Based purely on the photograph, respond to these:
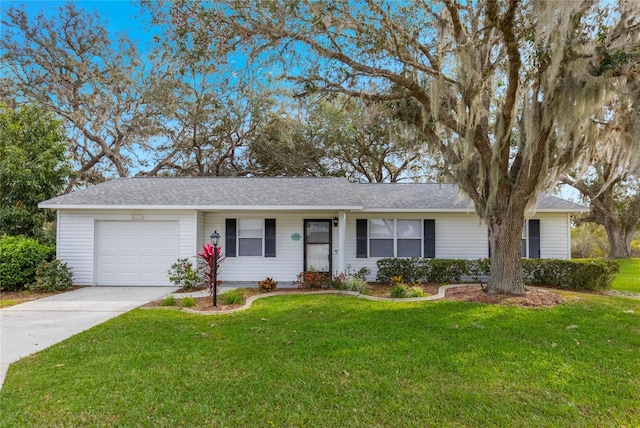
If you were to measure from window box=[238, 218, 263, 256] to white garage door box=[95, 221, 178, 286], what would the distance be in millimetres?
1828

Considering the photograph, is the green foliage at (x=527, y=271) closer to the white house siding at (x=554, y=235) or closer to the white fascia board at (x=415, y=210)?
the white house siding at (x=554, y=235)

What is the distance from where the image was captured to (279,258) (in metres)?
10.1

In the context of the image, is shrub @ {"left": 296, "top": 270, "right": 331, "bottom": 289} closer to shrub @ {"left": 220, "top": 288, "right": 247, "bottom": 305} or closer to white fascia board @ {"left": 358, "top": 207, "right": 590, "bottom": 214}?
shrub @ {"left": 220, "top": 288, "right": 247, "bottom": 305}

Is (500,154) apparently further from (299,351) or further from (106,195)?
(106,195)

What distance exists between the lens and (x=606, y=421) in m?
2.75

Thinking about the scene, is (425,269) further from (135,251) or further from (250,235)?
(135,251)

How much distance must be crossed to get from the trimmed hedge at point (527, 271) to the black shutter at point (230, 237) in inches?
173

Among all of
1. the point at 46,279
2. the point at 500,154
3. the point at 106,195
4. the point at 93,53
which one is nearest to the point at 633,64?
the point at 500,154

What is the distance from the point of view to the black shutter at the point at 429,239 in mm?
10172

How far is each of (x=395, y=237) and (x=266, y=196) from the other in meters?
4.15

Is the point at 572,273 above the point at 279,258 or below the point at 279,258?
below

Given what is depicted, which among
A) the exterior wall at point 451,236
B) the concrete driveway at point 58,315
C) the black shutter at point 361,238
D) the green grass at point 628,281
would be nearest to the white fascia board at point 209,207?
the black shutter at point 361,238

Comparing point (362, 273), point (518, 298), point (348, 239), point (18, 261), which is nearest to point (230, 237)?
point (348, 239)

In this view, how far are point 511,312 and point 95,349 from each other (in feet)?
21.9
